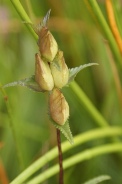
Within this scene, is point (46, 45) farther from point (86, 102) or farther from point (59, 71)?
point (86, 102)

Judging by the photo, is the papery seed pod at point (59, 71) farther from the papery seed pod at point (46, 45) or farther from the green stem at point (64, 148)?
the green stem at point (64, 148)

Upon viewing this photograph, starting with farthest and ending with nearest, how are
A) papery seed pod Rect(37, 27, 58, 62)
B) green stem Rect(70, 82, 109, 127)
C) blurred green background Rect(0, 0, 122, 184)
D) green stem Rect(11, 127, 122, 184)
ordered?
blurred green background Rect(0, 0, 122, 184)
green stem Rect(70, 82, 109, 127)
green stem Rect(11, 127, 122, 184)
papery seed pod Rect(37, 27, 58, 62)

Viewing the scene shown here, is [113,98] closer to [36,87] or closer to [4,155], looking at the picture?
[4,155]

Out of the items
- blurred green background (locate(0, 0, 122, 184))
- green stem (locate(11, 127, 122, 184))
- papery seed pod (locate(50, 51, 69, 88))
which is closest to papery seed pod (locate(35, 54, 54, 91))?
papery seed pod (locate(50, 51, 69, 88))

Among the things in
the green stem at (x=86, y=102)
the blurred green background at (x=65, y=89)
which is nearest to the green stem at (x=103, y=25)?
the green stem at (x=86, y=102)

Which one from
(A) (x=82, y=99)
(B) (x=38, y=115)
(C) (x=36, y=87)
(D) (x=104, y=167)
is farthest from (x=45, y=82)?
(B) (x=38, y=115)

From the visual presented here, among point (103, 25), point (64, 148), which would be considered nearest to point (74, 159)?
point (64, 148)

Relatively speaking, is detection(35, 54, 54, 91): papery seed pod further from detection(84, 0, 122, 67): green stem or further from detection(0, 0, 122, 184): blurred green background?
detection(0, 0, 122, 184): blurred green background
